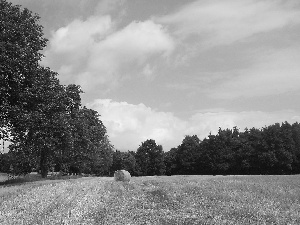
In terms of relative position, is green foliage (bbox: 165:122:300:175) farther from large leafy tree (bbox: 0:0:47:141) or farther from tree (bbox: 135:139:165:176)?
large leafy tree (bbox: 0:0:47:141)

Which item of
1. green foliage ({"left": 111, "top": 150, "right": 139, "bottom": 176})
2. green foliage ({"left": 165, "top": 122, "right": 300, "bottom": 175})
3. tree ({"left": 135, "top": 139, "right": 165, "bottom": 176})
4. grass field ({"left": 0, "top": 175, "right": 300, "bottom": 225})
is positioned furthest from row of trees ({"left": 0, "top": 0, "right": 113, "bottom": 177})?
green foliage ({"left": 111, "top": 150, "right": 139, "bottom": 176})

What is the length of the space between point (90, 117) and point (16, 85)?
1720 inches

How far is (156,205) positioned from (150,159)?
11462cm

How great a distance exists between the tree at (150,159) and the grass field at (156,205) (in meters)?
107

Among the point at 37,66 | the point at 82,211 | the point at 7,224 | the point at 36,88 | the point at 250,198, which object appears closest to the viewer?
the point at 7,224

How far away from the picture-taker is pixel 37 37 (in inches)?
1302

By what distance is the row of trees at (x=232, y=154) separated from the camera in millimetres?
98062

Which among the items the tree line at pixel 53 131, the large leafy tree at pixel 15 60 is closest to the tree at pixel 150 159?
the tree line at pixel 53 131

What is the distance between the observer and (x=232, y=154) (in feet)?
355

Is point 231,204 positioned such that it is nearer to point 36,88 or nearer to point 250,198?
point 250,198

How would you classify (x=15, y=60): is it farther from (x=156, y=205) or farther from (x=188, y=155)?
(x=188, y=155)

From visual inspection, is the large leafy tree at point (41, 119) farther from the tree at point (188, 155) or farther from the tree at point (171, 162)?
the tree at point (171, 162)

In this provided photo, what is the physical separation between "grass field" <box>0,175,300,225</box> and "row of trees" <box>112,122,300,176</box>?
8054cm

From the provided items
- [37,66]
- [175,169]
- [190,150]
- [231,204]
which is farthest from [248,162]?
[231,204]
